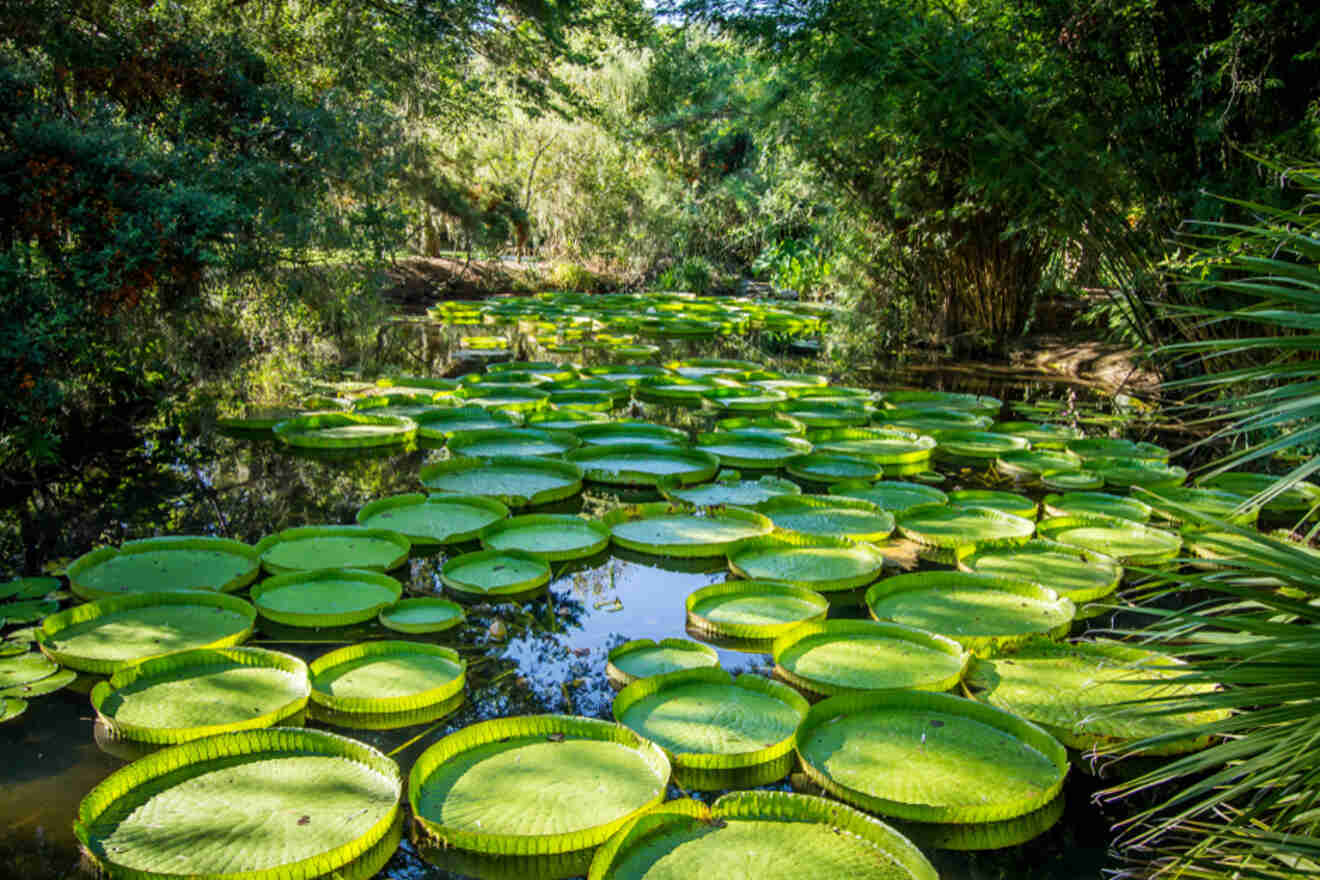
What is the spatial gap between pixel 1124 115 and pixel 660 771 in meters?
5.20

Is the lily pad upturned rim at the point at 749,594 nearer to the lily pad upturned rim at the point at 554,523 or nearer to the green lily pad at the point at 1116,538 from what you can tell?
the lily pad upturned rim at the point at 554,523

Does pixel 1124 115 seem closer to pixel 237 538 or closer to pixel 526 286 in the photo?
pixel 237 538

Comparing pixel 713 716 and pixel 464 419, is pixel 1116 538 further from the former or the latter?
pixel 464 419

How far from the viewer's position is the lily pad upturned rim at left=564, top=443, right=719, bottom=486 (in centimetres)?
490

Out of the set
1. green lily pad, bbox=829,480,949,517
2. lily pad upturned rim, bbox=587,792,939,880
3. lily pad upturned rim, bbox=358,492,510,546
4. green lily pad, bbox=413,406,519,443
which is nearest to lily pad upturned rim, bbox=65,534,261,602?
lily pad upturned rim, bbox=358,492,510,546

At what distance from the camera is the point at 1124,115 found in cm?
566

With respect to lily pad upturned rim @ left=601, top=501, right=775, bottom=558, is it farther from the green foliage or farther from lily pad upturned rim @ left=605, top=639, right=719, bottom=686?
the green foliage

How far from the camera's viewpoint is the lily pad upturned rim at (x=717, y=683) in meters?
2.42

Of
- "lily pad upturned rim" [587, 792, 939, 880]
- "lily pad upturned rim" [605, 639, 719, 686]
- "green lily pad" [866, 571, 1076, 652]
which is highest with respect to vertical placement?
"green lily pad" [866, 571, 1076, 652]

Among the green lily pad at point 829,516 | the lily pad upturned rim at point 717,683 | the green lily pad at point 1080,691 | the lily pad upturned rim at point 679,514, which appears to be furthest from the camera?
the green lily pad at point 829,516

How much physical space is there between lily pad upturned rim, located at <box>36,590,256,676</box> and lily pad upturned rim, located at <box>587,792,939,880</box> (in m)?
1.57

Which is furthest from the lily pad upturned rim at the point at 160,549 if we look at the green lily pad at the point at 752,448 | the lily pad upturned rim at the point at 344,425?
the green lily pad at the point at 752,448

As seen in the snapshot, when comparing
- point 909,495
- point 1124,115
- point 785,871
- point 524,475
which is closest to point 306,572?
point 524,475

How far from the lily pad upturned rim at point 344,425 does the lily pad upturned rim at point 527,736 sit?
336 centimetres
